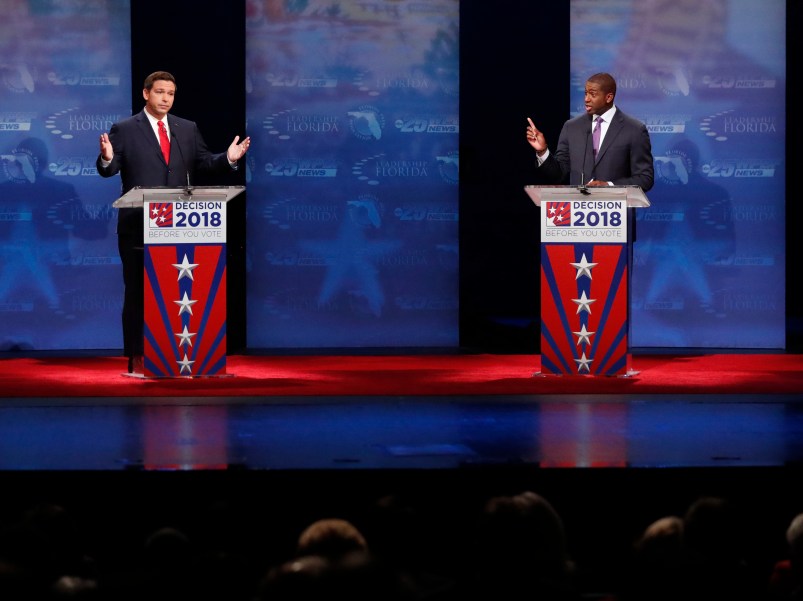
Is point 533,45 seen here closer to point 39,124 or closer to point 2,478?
point 39,124

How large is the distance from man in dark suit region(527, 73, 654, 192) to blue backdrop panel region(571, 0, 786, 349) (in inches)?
70.2

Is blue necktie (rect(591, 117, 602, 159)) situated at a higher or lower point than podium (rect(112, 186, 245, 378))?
higher

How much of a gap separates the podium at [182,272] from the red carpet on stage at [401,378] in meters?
0.15

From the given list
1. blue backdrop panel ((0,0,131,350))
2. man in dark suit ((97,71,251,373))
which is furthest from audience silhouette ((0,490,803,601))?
blue backdrop panel ((0,0,131,350))

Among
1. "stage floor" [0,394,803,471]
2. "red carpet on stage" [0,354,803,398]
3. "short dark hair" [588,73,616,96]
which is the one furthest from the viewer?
"short dark hair" [588,73,616,96]

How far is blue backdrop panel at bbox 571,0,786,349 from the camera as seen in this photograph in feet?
25.8

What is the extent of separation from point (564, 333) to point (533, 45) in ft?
8.34

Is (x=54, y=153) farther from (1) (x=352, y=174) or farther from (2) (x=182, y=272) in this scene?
(2) (x=182, y=272)

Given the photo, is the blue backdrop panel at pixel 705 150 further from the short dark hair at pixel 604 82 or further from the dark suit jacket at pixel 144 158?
the dark suit jacket at pixel 144 158

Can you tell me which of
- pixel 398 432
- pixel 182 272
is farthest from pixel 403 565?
pixel 182 272

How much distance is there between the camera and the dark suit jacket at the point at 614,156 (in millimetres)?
6074

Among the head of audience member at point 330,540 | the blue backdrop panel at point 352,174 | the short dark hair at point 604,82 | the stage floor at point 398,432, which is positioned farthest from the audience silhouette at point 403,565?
the blue backdrop panel at point 352,174

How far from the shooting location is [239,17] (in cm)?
767

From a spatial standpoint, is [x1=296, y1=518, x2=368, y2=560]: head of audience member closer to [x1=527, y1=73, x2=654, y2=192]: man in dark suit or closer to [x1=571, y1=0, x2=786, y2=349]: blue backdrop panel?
[x1=527, y1=73, x2=654, y2=192]: man in dark suit
